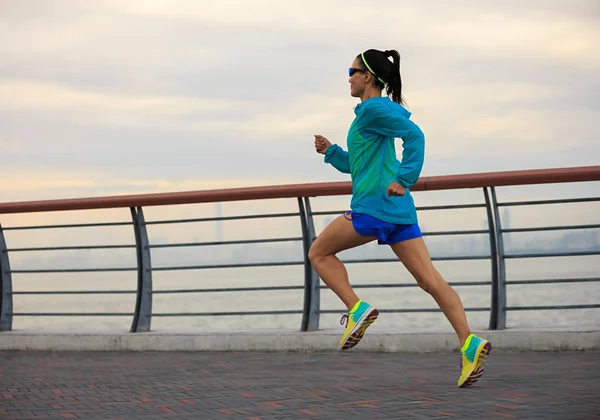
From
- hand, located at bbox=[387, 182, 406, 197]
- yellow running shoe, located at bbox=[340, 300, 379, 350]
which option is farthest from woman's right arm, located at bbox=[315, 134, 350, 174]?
yellow running shoe, located at bbox=[340, 300, 379, 350]

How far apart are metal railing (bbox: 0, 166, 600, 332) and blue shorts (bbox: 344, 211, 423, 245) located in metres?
1.60

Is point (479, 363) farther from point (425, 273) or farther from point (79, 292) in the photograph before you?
point (79, 292)

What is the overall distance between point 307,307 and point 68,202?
94.8 inches

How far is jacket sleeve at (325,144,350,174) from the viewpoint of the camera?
5875 mm

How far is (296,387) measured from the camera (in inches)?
240

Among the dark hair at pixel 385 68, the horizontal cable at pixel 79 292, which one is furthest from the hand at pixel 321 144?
the horizontal cable at pixel 79 292

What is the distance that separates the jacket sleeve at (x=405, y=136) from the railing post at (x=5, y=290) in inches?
201

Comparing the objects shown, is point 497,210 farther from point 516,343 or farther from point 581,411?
point 581,411

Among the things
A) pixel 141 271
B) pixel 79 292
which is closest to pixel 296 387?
pixel 141 271

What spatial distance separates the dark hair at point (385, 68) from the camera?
223 inches

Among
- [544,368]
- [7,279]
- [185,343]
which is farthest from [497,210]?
[7,279]

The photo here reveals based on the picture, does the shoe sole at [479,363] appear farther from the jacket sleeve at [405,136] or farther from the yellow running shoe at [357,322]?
the jacket sleeve at [405,136]

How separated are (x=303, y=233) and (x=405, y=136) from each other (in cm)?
305

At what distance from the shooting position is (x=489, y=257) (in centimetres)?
778
